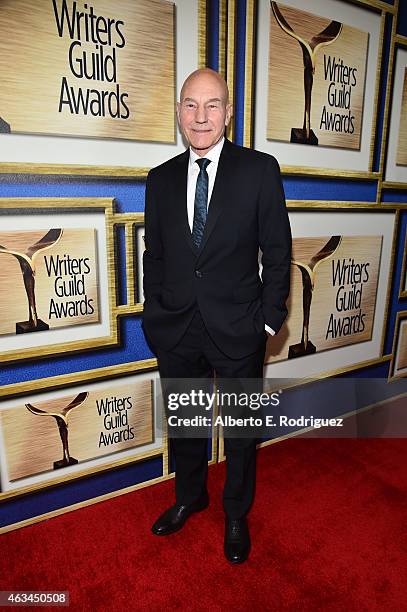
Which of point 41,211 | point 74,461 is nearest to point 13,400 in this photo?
point 74,461

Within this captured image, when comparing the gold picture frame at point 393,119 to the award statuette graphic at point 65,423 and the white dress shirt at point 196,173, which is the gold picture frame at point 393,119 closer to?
the white dress shirt at point 196,173

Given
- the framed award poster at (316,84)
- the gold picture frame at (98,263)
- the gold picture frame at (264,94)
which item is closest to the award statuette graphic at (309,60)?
the framed award poster at (316,84)

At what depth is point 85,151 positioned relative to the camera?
1.76m

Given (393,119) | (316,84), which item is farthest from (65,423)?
(393,119)

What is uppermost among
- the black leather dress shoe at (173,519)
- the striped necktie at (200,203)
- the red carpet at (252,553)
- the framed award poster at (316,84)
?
the framed award poster at (316,84)

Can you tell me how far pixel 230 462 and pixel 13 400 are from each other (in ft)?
3.02

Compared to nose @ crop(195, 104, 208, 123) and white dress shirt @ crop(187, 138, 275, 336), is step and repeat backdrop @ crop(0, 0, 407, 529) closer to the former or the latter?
white dress shirt @ crop(187, 138, 275, 336)

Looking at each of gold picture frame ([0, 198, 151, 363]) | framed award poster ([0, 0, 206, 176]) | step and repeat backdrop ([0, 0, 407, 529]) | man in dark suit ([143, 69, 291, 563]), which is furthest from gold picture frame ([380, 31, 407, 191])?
gold picture frame ([0, 198, 151, 363])

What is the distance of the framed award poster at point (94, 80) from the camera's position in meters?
1.60

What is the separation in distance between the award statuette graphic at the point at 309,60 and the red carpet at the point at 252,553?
1733 millimetres

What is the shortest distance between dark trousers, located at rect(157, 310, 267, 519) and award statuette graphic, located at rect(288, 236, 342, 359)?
0.82 m

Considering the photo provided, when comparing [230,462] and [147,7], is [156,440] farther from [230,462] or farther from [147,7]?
[147,7]

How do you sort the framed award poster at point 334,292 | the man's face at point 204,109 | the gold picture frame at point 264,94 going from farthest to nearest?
1. the framed award poster at point 334,292
2. the gold picture frame at point 264,94
3. the man's face at point 204,109

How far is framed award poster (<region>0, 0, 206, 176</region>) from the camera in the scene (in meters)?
1.60
